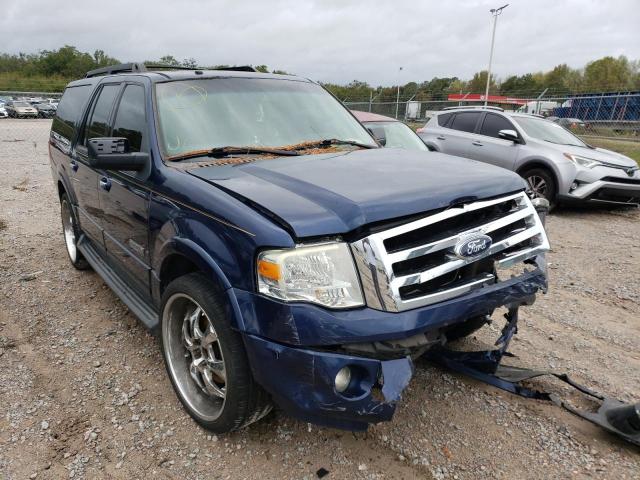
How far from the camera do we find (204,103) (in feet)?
10.3

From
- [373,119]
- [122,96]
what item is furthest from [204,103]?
[373,119]

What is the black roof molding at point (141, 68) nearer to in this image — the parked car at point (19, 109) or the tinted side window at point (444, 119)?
the tinted side window at point (444, 119)

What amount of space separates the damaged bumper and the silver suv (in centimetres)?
583

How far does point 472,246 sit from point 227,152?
157 centimetres

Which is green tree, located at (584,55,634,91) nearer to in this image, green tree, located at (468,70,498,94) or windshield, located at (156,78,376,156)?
green tree, located at (468,70,498,94)

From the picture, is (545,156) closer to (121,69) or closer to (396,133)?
(396,133)

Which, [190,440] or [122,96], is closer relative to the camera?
[190,440]

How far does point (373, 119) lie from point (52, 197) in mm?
5952

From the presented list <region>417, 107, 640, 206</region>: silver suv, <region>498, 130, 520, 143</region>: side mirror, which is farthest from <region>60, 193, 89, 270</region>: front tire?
<region>498, 130, 520, 143</region>: side mirror

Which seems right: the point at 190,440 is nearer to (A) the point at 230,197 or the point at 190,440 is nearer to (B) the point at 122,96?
(A) the point at 230,197

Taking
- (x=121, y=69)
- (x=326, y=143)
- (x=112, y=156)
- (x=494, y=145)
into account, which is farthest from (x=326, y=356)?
(x=494, y=145)

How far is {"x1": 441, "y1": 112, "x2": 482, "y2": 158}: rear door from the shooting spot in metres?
9.20

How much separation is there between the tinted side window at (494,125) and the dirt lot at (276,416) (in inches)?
197

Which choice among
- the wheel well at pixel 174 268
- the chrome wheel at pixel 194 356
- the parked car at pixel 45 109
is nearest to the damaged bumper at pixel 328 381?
the chrome wheel at pixel 194 356
